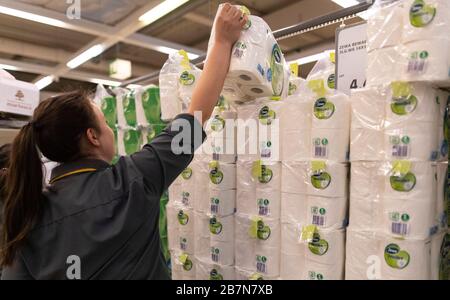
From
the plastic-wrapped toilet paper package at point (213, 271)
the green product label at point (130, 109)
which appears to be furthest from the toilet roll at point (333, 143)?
the green product label at point (130, 109)

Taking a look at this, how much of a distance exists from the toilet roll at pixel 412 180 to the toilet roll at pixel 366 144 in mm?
85

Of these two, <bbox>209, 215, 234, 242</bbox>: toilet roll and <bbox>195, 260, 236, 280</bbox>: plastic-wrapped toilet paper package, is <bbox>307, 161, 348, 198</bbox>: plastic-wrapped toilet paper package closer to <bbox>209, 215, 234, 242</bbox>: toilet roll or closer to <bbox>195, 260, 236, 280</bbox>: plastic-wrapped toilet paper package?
<bbox>209, 215, 234, 242</bbox>: toilet roll

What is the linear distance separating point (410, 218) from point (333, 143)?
366mm

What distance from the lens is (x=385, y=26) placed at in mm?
1204

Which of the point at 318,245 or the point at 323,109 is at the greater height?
the point at 323,109

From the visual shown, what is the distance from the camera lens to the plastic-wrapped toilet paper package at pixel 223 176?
1696 mm

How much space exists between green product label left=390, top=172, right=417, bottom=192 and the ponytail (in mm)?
1092

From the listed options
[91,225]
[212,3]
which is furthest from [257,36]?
[212,3]

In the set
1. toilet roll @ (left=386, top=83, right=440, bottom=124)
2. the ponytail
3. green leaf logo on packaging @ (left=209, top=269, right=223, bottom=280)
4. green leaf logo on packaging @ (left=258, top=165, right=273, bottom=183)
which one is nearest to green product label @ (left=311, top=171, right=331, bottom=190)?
green leaf logo on packaging @ (left=258, top=165, right=273, bottom=183)

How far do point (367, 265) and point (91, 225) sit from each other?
0.96m

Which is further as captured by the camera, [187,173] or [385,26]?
[187,173]

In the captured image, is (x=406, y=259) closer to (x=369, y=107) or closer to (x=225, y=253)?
(x=369, y=107)

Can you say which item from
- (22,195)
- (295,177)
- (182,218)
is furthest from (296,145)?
(22,195)
